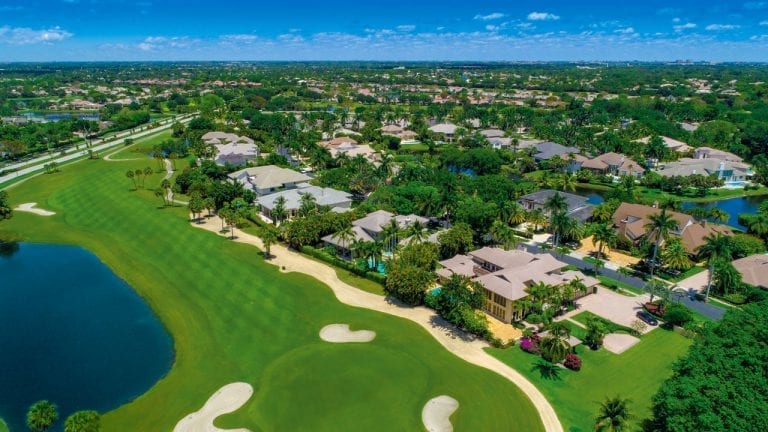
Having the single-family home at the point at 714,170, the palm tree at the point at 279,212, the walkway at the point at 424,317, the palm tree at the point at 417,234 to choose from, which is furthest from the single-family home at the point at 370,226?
the single-family home at the point at 714,170

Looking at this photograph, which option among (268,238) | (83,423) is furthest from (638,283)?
(83,423)

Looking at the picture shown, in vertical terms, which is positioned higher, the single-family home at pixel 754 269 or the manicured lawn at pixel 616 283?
the single-family home at pixel 754 269

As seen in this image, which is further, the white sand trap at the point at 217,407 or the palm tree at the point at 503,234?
the palm tree at the point at 503,234

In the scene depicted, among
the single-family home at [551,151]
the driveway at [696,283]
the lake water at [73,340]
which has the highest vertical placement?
the single-family home at [551,151]

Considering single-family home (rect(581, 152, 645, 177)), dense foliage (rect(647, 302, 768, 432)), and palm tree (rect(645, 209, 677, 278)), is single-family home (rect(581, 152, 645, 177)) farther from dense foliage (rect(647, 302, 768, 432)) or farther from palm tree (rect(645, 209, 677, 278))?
dense foliage (rect(647, 302, 768, 432))

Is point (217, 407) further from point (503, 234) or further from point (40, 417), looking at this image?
point (503, 234)

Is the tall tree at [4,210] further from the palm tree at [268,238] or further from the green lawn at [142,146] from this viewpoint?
the green lawn at [142,146]

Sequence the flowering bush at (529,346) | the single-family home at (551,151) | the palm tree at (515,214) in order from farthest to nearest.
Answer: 1. the single-family home at (551,151)
2. the palm tree at (515,214)
3. the flowering bush at (529,346)
